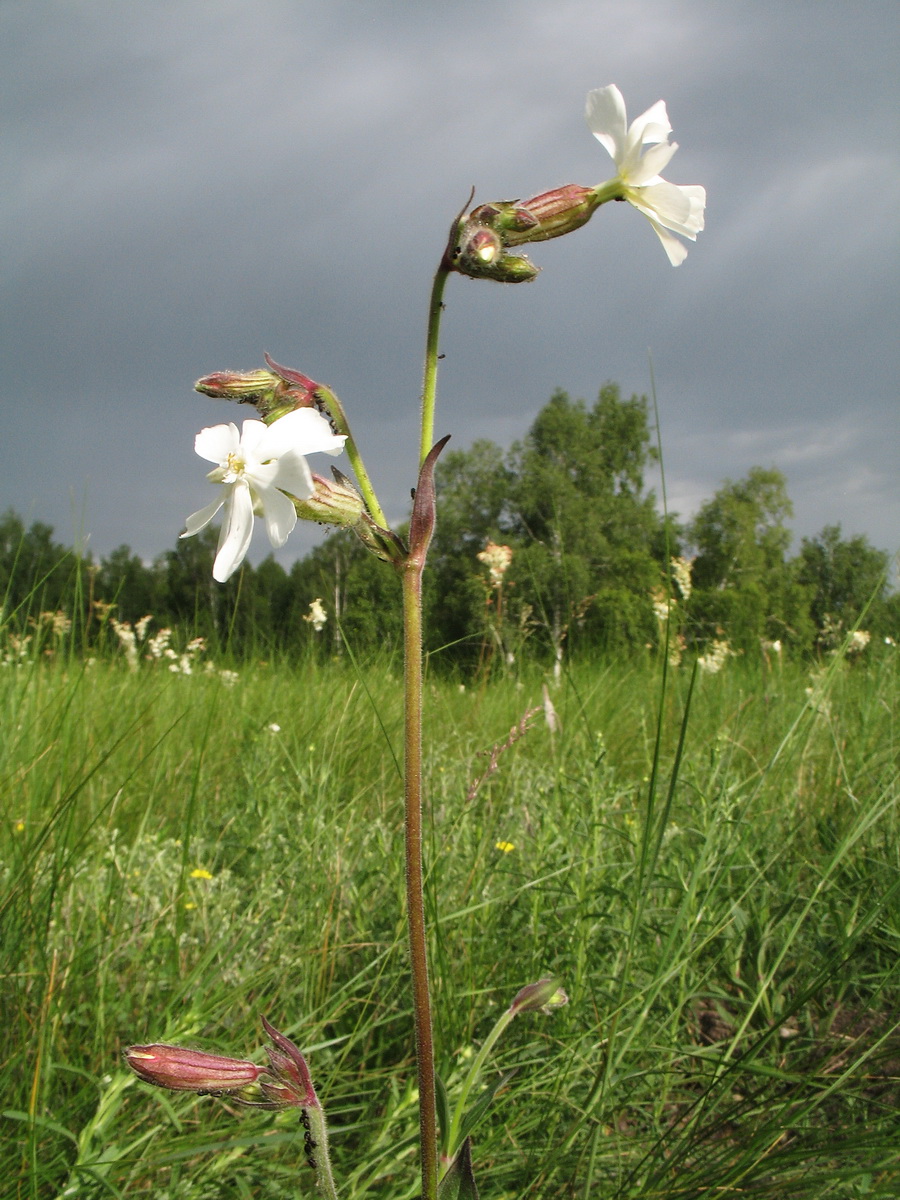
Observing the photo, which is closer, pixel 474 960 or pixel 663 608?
pixel 474 960

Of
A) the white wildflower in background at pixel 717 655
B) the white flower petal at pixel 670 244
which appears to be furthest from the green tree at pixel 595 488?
the white flower petal at pixel 670 244

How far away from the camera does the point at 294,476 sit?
984 mm

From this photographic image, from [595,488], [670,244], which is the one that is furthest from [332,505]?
[595,488]

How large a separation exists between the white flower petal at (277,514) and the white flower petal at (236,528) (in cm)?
2

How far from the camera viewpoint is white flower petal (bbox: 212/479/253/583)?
101 centimetres

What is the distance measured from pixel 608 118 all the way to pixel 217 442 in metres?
0.68

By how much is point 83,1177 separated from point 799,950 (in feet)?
4.60

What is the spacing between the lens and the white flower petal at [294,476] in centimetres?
97

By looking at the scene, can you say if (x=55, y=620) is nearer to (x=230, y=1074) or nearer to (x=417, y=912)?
(x=230, y=1074)

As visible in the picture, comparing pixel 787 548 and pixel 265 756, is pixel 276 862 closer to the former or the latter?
pixel 265 756

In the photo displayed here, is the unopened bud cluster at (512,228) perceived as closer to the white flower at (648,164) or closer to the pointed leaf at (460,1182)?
the white flower at (648,164)

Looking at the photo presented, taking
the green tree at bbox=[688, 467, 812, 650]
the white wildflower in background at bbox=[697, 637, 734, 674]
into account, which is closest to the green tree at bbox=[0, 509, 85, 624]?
the white wildflower in background at bbox=[697, 637, 734, 674]

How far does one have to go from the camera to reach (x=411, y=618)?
3.22 feet

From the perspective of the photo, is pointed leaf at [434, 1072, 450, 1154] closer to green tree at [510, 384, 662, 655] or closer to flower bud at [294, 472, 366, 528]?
flower bud at [294, 472, 366, 528]
